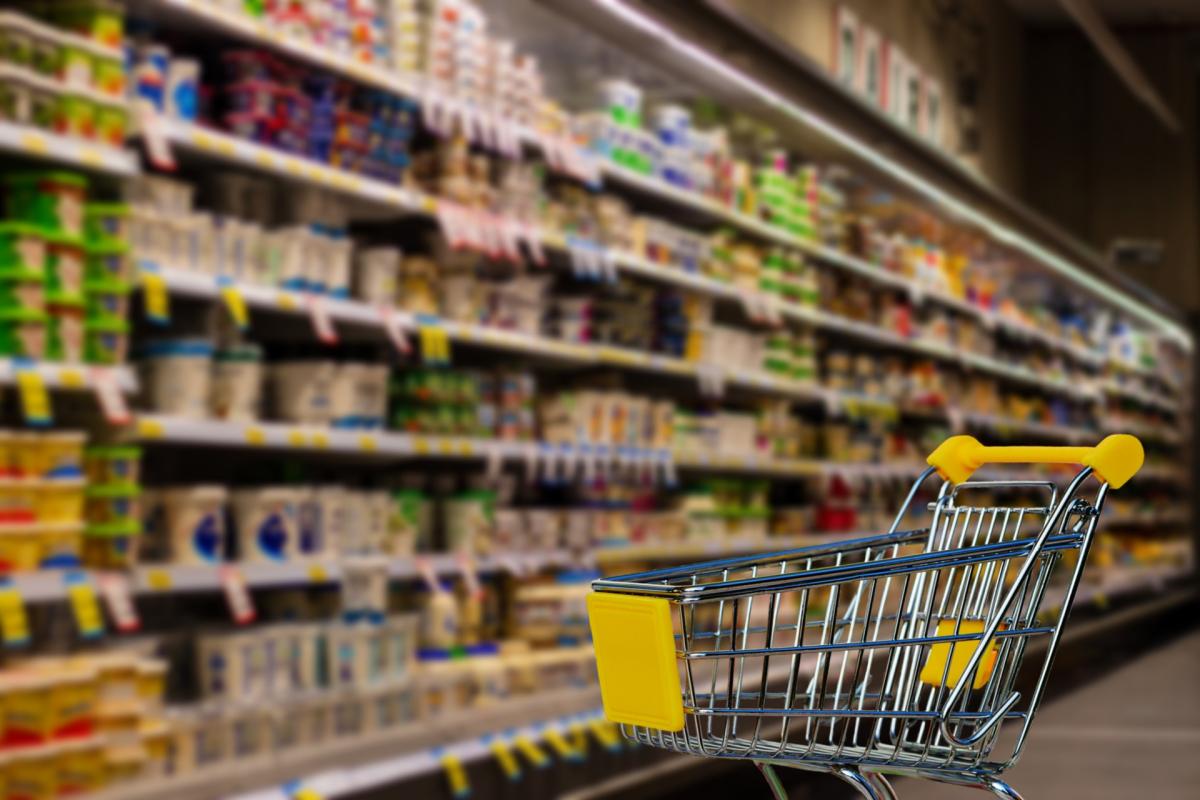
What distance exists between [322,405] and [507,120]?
3.45ft

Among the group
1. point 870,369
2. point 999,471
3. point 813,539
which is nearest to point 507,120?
point 813,539

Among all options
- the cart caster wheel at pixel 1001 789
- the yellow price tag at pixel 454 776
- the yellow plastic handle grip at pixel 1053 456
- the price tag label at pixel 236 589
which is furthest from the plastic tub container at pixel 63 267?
the cart caster wheel at pixel 1001 789

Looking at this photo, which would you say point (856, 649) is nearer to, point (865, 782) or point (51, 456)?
point (865, 782)

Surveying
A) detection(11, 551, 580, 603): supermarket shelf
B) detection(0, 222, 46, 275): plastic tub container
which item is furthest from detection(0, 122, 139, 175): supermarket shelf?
detection(11, 551, 580, 603): supermarket shelf

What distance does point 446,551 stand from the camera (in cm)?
400

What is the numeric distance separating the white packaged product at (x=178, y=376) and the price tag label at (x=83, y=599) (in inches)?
18.0

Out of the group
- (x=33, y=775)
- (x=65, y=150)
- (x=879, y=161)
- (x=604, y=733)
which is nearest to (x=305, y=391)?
(x=65, y=150)

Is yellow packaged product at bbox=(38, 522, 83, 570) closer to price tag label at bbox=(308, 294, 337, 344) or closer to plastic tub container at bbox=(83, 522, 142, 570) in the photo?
plastic tub container at bbox=(83, 522, 142, 570)

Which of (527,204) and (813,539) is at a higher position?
(527,204)

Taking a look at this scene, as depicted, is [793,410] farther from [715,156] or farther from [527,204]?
[527,204]

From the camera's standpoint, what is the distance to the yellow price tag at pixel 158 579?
2.93 metres

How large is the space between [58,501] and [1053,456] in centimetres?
198

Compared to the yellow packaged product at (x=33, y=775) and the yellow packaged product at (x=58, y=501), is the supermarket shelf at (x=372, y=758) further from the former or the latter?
the yellow packaged product at (x=58, y=501)

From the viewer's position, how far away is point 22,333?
2.73 meters
